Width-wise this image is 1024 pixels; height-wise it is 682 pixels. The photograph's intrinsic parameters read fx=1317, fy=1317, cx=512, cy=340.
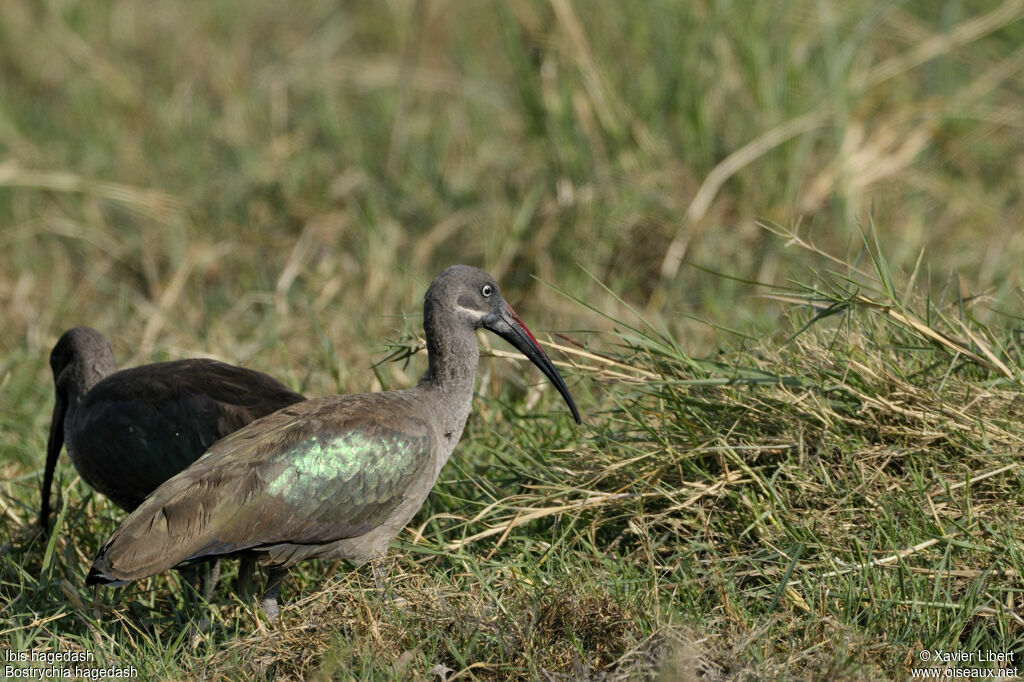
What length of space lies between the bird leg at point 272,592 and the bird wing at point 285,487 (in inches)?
7.4

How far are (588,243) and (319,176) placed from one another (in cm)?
185

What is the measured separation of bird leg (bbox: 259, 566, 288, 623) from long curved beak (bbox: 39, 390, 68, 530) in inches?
41.7

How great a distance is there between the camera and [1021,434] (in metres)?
4.27

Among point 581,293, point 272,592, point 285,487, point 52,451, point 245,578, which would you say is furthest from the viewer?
point 581,293

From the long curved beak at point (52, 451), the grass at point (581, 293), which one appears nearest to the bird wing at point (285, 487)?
the grass at point (581, 293)

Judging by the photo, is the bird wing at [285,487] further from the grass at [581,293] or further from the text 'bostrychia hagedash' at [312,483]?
the grass at [581,293]

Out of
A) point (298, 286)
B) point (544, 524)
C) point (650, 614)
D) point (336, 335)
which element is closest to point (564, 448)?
point (544, 524)

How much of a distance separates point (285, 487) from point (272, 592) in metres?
0.41

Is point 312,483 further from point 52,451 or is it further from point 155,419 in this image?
point 52,451

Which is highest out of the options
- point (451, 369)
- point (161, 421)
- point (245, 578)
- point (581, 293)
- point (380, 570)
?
point (451, 369)

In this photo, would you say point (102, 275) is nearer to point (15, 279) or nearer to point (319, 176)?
point (15, 279)

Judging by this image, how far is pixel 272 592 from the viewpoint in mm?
4414

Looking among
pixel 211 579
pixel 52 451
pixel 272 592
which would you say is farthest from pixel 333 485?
pixel 52 451

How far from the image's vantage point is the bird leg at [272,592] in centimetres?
434
